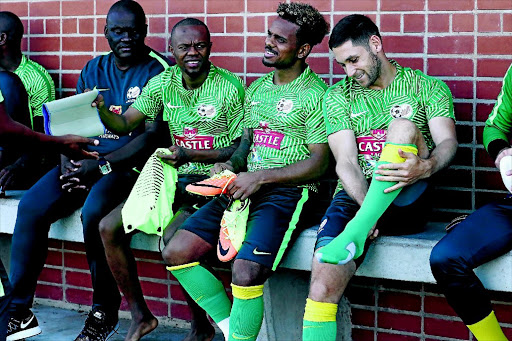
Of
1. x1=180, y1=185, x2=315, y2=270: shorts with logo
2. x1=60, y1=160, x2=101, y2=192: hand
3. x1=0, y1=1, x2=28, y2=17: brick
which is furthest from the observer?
x1=0, y1=1, x2=28, y2=17: brick

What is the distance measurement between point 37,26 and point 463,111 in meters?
2.76

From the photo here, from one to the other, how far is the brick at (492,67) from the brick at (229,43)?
1.32 meters

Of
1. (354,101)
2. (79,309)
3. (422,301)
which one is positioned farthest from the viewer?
(79,309)

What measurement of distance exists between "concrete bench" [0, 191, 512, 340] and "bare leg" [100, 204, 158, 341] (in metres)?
0.17

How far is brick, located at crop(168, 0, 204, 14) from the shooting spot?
194 inches

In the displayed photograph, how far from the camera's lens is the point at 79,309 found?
5324mm

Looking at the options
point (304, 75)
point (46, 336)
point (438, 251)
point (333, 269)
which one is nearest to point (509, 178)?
point (438, 251)

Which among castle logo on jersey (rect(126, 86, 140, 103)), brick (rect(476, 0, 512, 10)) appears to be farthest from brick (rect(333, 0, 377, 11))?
castle logo on jersey (rect(126, 86, 140, 103))

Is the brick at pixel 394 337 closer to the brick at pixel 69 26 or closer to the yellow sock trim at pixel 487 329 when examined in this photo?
the yellow sock trim at pixel 487 329

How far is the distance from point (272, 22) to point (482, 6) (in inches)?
40.4

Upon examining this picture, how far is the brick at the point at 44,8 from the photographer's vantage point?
5.41 metres

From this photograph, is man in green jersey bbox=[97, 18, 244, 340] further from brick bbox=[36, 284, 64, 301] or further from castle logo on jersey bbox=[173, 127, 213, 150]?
brick bbox=[36, 284, 64, 301]

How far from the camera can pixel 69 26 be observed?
212 inches

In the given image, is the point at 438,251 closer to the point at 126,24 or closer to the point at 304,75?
the point at 304,75
